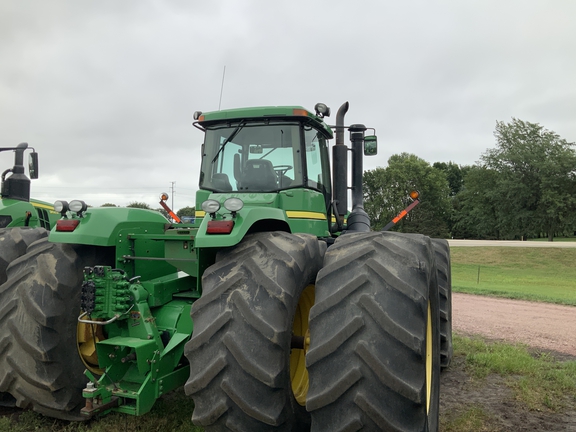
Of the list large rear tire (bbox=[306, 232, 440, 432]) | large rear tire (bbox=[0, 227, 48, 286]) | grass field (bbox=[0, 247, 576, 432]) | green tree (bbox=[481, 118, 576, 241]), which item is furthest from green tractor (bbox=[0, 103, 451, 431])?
green tree (bbox=[481, 118, 576, 241])

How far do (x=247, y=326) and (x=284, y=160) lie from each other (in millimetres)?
2224

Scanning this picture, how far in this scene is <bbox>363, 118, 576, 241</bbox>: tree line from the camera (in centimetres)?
4972

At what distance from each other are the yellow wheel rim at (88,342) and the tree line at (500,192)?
5181 centimetres

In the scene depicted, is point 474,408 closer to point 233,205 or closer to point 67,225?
point 233,205

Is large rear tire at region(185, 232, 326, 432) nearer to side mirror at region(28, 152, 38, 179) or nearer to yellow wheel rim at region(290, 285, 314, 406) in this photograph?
yellow wheel rim at region(290, 285, 314, 406)

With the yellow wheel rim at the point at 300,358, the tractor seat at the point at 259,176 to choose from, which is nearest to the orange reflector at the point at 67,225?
the tractor seat at the point at 259,176

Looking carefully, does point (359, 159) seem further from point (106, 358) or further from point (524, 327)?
point (524, 327)

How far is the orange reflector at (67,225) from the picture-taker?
3958 millimetres

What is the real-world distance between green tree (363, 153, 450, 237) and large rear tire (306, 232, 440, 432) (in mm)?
56107

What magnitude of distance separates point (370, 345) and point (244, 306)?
0.79 metres

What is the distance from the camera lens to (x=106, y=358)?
3705 millimetres

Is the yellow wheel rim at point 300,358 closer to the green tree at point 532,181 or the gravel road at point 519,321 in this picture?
the gravel road at point 519,321

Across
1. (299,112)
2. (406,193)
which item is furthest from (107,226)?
(406,193)

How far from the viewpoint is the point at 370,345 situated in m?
2.68
